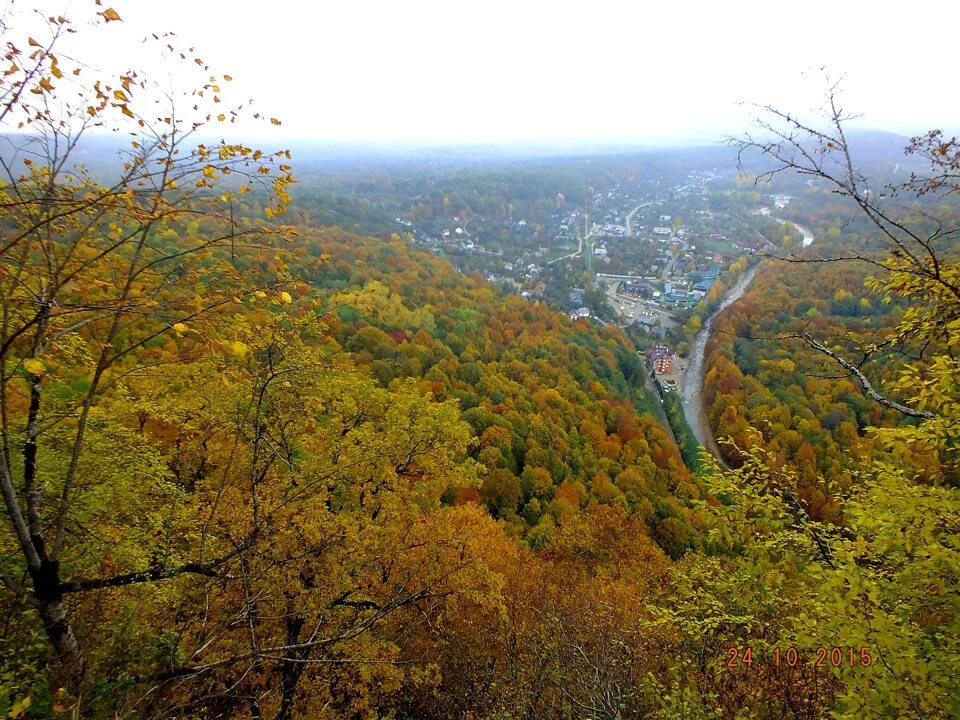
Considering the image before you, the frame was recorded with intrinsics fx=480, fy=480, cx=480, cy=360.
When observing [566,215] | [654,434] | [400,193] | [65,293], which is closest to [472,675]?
[65,293]

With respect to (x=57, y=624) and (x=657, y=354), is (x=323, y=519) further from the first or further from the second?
(x=657, y=354)

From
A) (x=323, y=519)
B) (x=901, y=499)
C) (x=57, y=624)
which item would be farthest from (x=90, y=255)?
(x=901, y=499)

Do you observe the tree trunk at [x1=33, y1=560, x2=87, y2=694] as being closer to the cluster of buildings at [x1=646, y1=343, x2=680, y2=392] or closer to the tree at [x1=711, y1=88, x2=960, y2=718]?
the tree at [x1=711, y1=88, x2=960, y2=718]

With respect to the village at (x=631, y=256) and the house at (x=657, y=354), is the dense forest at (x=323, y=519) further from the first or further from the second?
the village at (x=631, y=256)

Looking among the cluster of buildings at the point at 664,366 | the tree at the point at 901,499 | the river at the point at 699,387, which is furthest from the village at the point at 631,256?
the tree at the point at 901,499

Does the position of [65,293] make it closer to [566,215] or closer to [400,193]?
[400,193]
